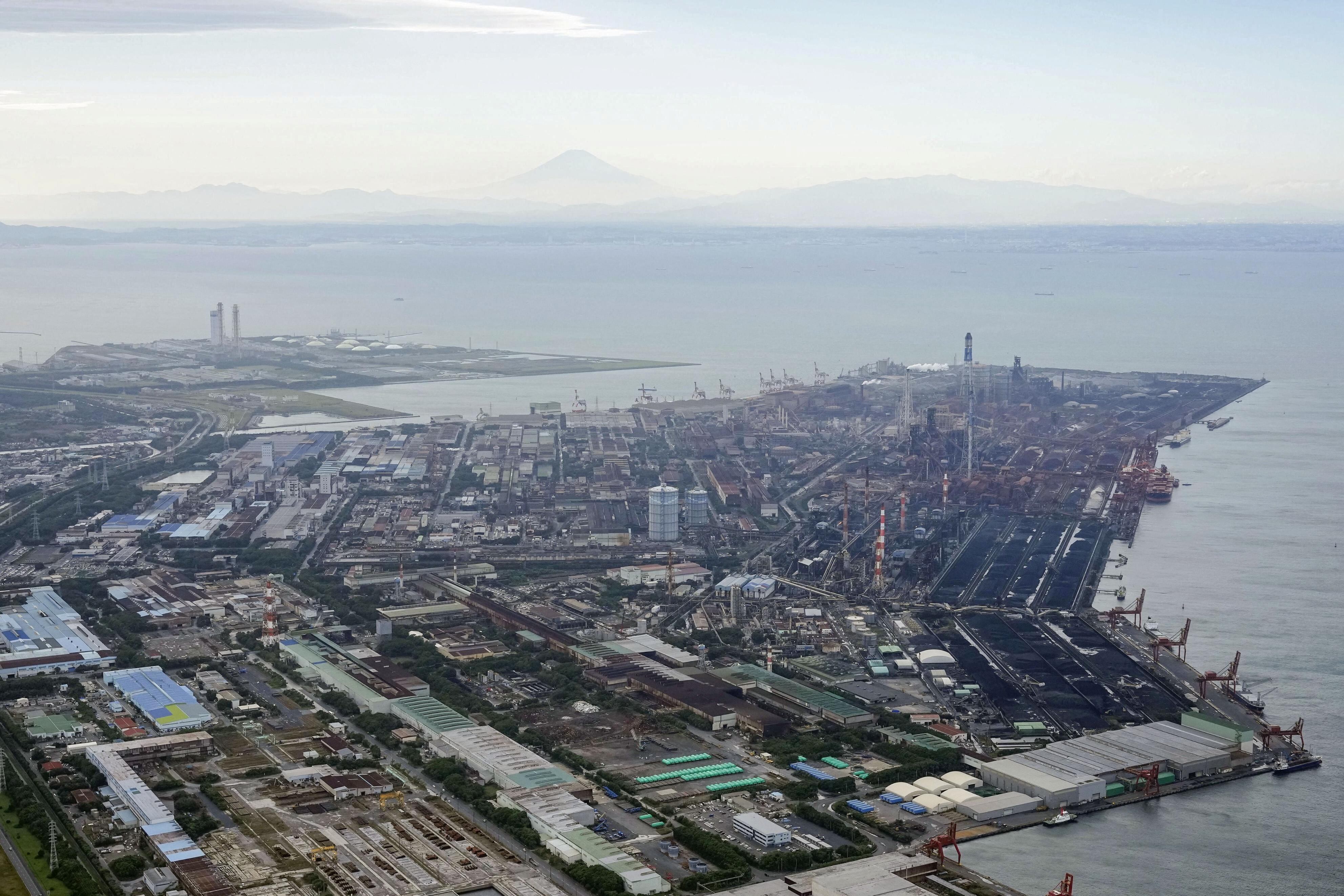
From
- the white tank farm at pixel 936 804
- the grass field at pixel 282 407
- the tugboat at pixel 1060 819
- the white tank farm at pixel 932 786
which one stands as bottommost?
the tugboat at pixel 1060 819

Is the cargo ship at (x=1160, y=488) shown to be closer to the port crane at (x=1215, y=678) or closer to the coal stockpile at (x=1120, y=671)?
the coal stockpile at (x=1120, y=671)

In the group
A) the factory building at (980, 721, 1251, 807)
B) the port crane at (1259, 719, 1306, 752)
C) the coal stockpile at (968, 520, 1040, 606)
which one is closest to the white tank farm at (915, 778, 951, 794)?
the factory building at (980, 721, 1251, 807)

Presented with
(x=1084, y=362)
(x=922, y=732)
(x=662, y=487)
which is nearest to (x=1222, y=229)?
(x=1084, y=362)

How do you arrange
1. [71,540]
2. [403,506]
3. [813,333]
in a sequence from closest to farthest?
[71,540]
[403,506]
[813,333]

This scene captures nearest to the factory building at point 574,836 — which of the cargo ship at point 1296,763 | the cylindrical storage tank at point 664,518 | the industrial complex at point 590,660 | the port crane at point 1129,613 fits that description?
the industrial complex at point 590,660

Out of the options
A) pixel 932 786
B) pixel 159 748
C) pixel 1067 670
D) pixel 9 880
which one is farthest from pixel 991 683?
pixel 9 880

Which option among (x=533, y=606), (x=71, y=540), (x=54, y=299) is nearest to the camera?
(x=533, y=606)

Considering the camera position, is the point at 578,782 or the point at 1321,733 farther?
the point at 1321,733

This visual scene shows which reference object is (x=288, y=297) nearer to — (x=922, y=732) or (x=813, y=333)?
(x=813, y=333)
